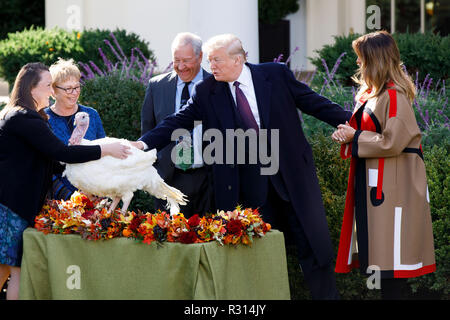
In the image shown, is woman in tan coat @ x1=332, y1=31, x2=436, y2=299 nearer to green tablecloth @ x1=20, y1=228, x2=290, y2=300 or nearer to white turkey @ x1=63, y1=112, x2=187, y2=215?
green tablecloth @ x1=20, y1=228, x2=290, y2=300

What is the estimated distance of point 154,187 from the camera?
4.14 m

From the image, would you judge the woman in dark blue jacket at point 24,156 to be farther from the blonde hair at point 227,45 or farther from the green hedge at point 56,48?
the green hedge at point 56,48

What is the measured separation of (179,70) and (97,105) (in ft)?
5.87

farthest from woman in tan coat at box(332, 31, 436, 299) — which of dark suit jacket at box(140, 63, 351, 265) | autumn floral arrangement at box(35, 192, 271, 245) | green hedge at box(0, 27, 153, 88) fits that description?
green hedge at box(0, 27, 153, 88)

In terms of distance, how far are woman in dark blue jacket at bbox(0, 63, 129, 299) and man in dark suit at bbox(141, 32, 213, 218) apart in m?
1.11

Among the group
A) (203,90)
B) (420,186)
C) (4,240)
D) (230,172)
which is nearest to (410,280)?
(420,186)

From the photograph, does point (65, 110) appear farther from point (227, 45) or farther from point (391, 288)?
point (391, 288)

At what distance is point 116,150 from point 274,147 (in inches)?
40.7

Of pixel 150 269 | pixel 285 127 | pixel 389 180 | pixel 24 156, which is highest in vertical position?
pixel 285 127

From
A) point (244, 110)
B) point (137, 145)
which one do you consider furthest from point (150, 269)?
point (244, 110)

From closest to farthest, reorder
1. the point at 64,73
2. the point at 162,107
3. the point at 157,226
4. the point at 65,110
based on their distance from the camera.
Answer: the point at 157,226
the point at 64,73
the point at 65,110
the point at 162,107

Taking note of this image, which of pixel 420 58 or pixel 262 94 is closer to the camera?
pixel 262 94

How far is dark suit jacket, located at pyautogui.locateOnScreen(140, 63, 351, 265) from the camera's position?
4492mm

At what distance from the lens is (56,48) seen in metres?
Answer: 9.35
